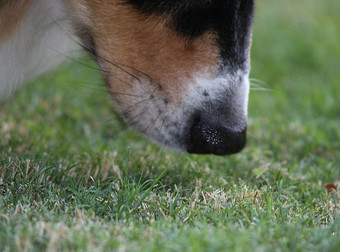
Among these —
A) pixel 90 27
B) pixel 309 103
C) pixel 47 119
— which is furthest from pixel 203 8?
pixel 309 103

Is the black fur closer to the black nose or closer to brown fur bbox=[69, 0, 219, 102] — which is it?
brown fur bbox=[69, 0, 219, 102]

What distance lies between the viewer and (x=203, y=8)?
2539 millimetres

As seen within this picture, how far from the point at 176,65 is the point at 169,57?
5 cm

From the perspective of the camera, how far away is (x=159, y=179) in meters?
2.67

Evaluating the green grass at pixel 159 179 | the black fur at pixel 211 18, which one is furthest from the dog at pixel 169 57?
the green grass at pixel 159 179

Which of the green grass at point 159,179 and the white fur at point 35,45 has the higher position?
the white fur at point 35,45

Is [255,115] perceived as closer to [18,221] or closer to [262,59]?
[262,59]

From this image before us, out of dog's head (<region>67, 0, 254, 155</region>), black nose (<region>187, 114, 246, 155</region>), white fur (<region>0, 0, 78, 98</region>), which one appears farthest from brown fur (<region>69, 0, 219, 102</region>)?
white fur (<region>0, 0, 78, 98</region>)

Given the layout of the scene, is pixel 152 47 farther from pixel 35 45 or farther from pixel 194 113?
pixel 35 45

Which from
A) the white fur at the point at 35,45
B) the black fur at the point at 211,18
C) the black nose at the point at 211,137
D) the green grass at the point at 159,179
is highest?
the black fur at the point at 211,18

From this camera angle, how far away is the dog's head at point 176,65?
2.52 meters

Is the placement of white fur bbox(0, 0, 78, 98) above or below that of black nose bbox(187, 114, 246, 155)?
above

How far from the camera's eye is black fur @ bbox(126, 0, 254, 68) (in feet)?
8.23

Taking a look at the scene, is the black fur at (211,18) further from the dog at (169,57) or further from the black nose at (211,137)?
the black nose at (211,137)
